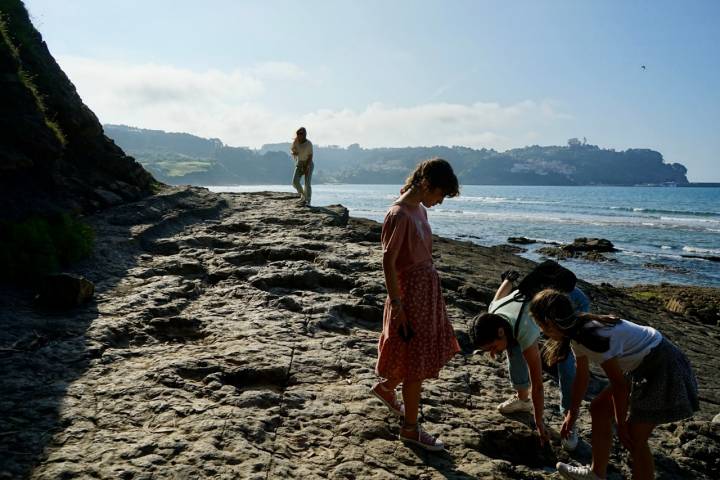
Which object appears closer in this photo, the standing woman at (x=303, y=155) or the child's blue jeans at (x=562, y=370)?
the child's blue jeans at (x=562, y=370)

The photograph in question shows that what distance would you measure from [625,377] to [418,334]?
1538 millimetres

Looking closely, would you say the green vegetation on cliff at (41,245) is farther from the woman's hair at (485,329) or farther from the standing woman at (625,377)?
the standing woman at (625,377)

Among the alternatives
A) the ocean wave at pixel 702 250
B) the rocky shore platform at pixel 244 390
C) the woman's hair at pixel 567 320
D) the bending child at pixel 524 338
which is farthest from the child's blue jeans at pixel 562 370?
the ocean wave at pixel 702 250

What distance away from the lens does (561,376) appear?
4.61m

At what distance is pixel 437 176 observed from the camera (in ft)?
12.0

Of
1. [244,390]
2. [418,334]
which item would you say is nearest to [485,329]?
[418,334]

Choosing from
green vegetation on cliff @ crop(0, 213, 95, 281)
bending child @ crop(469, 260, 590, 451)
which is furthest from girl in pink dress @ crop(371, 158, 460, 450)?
green vegetation on cliff @ crop(0, 213, 95, 281)

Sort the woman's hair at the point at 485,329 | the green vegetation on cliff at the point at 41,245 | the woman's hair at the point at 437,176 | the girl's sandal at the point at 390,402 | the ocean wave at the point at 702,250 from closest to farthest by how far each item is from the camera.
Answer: the woman's hair at the point at 437,176 < the woman's hair at the point at 485,329 < the girl's sandal at the point at 390,402 < the green vegetation on cliff at the point at 41,245 < the ocean wave at the point at 702,250

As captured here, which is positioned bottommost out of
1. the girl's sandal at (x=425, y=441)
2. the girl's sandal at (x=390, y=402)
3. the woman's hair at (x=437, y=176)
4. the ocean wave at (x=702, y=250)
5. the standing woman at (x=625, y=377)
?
the ocean wave at (x=702, y=250)

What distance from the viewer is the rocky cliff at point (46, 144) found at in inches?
345

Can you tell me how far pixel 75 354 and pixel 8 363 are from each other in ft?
1.75

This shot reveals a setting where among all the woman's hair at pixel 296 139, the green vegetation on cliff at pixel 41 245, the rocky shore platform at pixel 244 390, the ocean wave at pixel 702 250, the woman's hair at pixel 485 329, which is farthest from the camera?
the ocean wave at pixel 702 250

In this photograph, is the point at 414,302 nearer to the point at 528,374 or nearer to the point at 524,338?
the point at 524,338

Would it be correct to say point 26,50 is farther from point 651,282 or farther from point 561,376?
point 651,282
